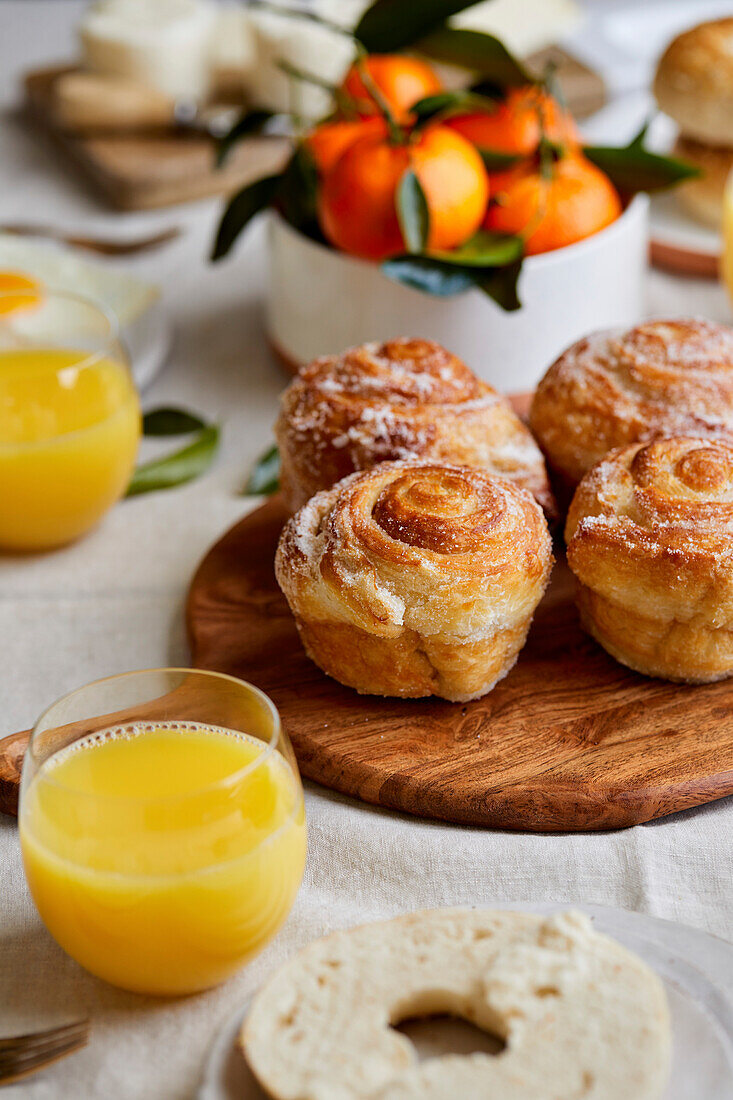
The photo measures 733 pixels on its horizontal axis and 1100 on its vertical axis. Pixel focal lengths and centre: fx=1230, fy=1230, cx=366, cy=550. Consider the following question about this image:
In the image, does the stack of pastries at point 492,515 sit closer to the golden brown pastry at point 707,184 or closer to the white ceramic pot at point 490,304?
the white ceramic pot at point 490,304

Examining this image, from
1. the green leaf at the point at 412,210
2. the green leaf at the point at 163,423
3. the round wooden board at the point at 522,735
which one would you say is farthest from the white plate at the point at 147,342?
the round wooden board at the point at 522,735

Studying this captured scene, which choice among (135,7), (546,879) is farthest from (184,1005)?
(135,7)

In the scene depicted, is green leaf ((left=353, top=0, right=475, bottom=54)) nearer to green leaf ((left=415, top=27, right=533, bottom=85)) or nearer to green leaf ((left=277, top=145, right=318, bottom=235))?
green leaf ((left=415, top=27, right=533, bottom=85))

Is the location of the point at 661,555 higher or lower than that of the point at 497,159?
lower

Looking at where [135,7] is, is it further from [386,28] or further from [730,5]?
[730,5]

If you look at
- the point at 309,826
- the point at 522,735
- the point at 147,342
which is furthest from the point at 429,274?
the point at 309,826

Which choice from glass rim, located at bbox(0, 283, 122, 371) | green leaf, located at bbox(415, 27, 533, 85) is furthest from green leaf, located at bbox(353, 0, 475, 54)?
glass rim, located at bbox(0, 283, 122, 371)

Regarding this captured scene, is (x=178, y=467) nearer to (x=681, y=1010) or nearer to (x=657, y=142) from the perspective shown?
(x=681, y=1010)
